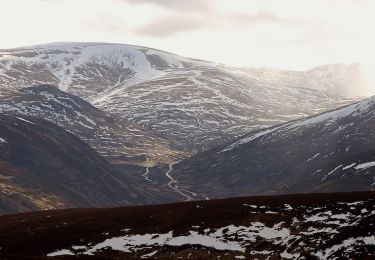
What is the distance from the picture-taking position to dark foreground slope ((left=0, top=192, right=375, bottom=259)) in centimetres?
6341

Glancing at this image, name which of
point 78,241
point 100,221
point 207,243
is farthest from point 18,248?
point 207,243

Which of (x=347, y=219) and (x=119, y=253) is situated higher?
(x=347, y=219)

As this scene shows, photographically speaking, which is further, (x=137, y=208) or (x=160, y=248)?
(x=137, y=208)

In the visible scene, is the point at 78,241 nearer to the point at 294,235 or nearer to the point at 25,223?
the point at 25,223

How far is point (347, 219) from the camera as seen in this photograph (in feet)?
227

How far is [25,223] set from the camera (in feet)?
308

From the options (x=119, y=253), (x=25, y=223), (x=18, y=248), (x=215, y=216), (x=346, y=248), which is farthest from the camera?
(x=25, y=223)

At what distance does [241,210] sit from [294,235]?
16611 mm

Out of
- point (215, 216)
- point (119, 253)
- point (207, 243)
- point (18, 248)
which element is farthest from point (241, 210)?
A: point (18, 248)

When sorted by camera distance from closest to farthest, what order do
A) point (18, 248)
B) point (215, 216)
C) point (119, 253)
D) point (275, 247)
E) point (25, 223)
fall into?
point (275, 247) < point (119, 253) < point (18, 248) < point (215, 216) < point (25, 223)

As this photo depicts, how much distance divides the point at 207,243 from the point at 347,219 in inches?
689

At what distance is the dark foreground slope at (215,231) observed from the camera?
63.4 m

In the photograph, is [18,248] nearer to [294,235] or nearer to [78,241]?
[78,241]

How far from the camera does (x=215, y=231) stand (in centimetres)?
7406
